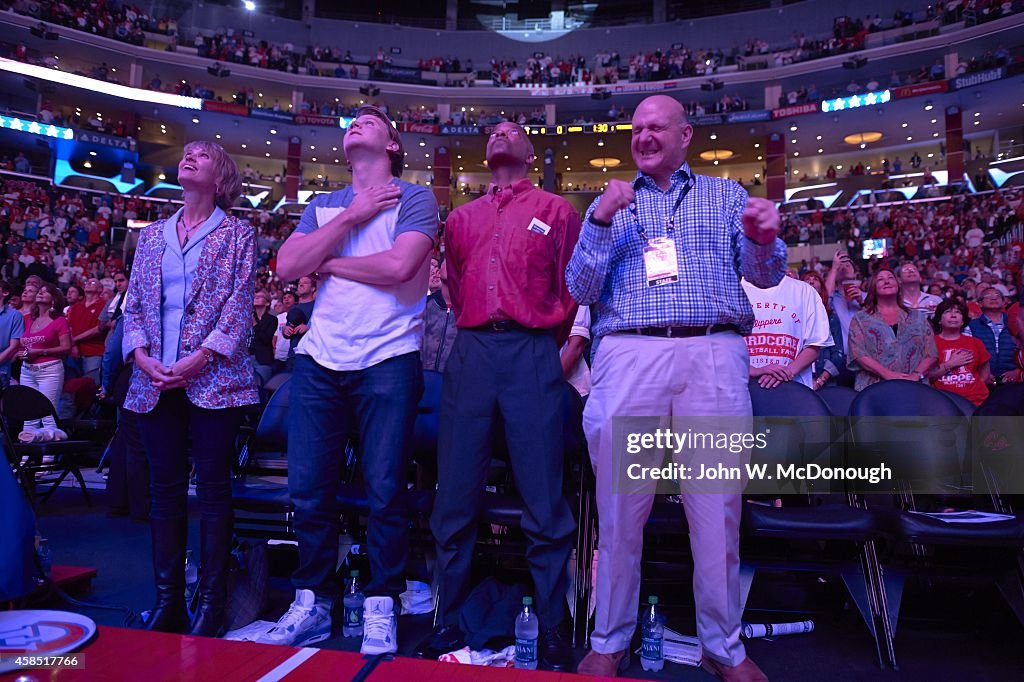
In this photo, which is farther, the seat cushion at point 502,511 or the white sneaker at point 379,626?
the seat cushion at point 502,511

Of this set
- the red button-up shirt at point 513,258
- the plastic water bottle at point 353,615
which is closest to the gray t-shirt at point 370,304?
the red button-up shirt at point 513,258

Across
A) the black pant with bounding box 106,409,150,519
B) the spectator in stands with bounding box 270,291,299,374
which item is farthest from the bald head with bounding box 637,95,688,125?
the spectator in stands with bounding box 270,291,299,374

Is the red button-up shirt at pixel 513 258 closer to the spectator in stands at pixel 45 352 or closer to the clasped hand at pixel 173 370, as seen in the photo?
the clasped hand at pixel 173 370

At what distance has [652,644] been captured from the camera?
6.57 feet

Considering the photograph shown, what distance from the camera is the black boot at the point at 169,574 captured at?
207 centimetres

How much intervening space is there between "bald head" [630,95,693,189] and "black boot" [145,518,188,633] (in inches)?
74.7

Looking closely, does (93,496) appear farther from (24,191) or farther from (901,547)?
(24,191)

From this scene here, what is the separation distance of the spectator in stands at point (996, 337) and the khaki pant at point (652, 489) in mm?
3805

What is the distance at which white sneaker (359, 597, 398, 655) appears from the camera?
1971 mm

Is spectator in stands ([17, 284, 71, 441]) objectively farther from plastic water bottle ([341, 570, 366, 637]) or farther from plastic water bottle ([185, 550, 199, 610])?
plastic water bottle ([341, 570, 366, 637])

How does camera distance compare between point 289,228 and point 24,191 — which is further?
point 289,228

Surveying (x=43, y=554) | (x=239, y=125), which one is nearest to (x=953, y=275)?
(x=43, y=554)

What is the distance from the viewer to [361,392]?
2.11 m

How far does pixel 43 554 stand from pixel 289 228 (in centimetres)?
1783
